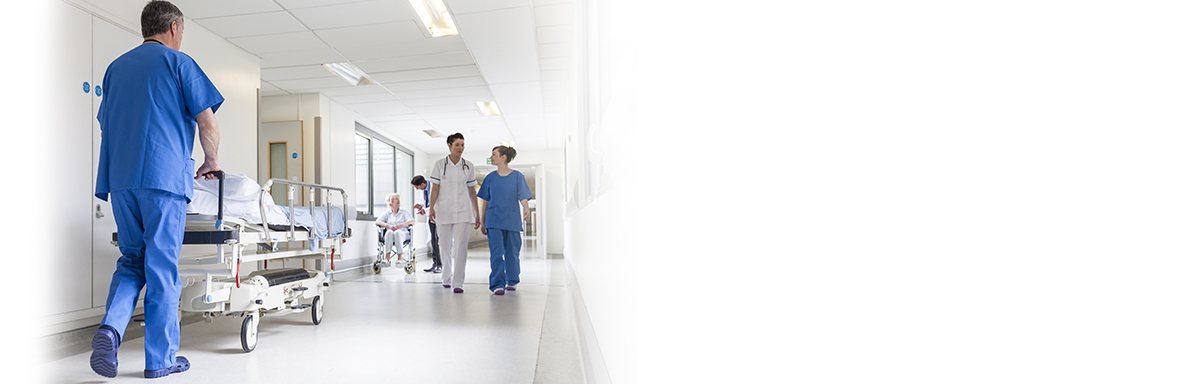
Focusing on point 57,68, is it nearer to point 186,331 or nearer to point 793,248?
point 186,331

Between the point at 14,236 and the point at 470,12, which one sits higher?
the point at 470,12

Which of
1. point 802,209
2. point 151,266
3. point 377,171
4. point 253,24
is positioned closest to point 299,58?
point 253,24

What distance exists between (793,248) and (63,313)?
356 centimetres

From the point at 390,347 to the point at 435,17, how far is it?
289 cm

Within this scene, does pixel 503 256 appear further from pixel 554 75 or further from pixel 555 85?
pixel 555 85

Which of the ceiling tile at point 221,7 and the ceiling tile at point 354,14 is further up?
the ceiling tile at point 354,14

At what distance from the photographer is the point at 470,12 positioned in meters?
3.89

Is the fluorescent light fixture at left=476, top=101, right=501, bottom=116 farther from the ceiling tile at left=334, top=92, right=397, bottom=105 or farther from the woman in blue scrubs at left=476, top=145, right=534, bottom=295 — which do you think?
the woman in blue scrubs at left=476, top=145, right=534, bottom=295

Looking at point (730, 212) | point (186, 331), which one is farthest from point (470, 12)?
point (730, 212)

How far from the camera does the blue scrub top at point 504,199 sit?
4.34 meters

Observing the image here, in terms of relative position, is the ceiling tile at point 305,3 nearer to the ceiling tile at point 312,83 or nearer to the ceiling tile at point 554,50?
the ceiling tile at point 554,50

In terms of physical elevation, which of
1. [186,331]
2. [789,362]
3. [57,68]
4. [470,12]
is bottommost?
[186,331]

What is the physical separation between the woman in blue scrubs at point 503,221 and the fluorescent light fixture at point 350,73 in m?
2.10

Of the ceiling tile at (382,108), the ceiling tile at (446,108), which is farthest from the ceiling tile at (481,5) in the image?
the ceiling tile at (382,108)
